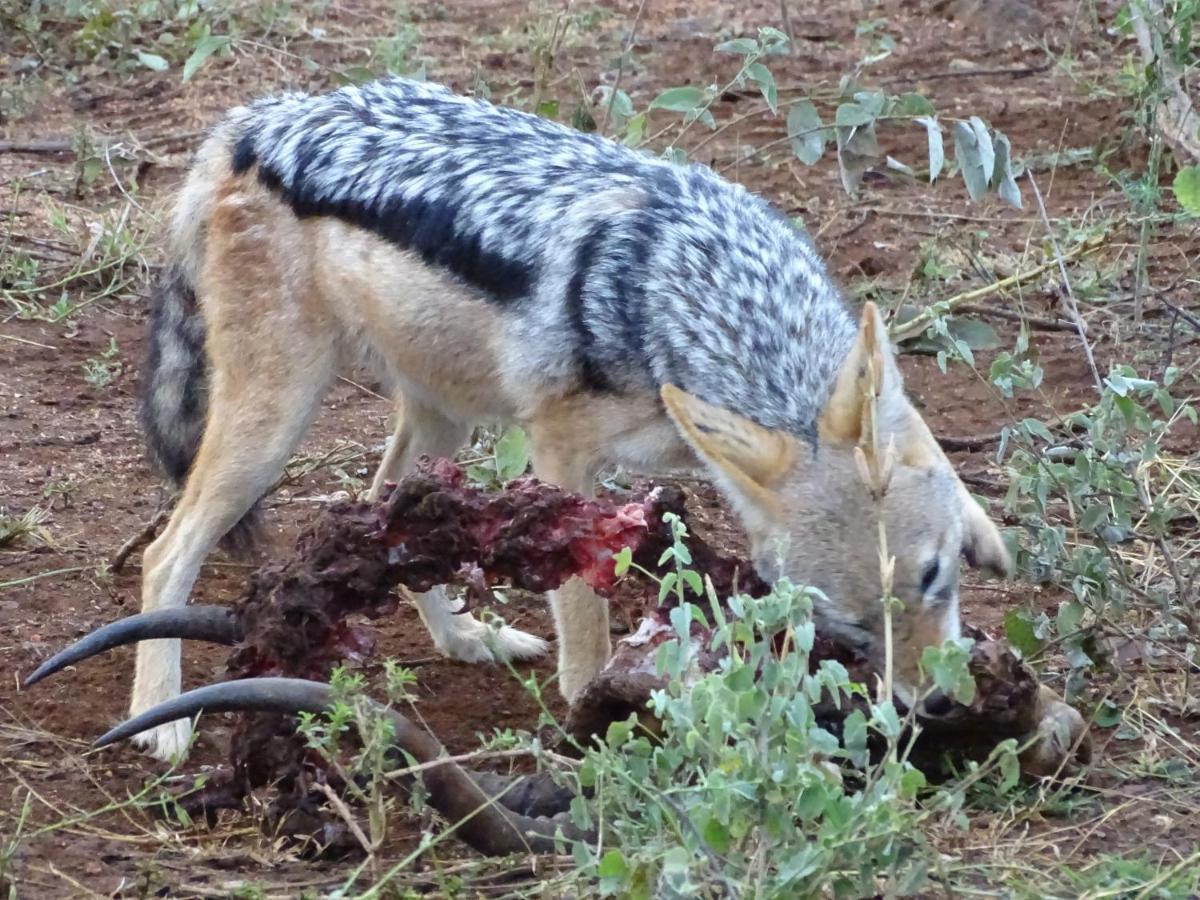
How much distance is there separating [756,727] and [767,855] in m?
0.26

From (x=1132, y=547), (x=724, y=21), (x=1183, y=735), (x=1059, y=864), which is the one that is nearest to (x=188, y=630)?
(x=1059, y=864)

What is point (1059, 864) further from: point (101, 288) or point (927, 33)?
point (927, 33)

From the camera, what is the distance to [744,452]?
157 inches

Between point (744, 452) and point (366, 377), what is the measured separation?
3448 mm

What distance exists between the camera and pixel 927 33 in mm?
10773

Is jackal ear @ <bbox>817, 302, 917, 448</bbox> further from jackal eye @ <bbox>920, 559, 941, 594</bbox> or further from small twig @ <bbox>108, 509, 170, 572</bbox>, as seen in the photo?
small twig @ <bbox>108, 509, 170, 572</bbox>

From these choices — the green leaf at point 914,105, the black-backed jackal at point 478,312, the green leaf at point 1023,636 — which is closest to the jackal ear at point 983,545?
the black-backed jackal at point 478,312

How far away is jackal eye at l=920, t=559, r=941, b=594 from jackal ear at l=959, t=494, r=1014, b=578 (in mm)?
510

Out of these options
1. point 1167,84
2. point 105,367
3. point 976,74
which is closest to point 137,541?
point 105,367

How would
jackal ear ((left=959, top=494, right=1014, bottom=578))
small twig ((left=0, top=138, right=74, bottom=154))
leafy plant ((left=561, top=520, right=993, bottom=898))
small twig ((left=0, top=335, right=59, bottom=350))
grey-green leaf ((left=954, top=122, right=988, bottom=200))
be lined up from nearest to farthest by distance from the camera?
leafy plant ((left=561, top=520, right=993, bottom=898)), jackal ear ((left=959, top=494, right=1014, bottom=578)), grey-green leaf ((left=954, top=122, right=988, bottom=200)), small twig ((left=0, top=335, right=59, bottom=350)), small twig ((left=0, top=138, right=74, bottom=154))

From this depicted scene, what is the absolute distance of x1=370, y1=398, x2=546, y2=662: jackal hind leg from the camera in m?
5.05

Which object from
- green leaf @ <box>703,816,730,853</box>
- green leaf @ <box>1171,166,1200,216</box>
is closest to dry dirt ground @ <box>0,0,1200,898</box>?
green leaf @ <box>703,816,730,853</box>

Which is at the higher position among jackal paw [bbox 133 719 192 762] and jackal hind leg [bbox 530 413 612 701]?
jackal hind leg [bbox 530 413 612 701]

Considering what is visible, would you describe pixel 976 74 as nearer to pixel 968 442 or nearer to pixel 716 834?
pixel 968 442
